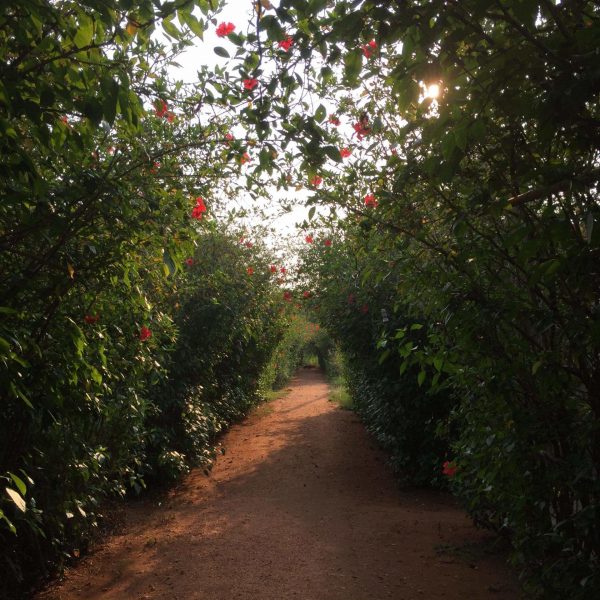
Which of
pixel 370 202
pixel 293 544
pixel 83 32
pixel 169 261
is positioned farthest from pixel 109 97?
pixel 293 544

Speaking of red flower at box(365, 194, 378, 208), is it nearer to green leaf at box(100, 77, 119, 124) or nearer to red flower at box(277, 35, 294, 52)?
red flower at box(277, 35, 294, 52)

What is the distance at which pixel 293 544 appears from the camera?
17.6 feet

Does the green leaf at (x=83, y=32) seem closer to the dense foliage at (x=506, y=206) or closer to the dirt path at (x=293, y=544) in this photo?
the dense foliage at (x=506, y=206)

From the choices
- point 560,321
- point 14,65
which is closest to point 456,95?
point 560,321

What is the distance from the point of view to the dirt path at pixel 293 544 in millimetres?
4297

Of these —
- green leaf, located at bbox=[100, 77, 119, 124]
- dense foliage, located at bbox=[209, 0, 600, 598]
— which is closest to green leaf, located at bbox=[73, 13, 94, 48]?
green leaf, located at bbox=[100, 77, 119, 124]

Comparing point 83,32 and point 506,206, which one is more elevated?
point 83,32

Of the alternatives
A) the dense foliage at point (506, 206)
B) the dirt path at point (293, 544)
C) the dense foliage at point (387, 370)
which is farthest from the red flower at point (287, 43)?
the dense foliage at point (387, 370)

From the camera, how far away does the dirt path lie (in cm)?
Result: 430

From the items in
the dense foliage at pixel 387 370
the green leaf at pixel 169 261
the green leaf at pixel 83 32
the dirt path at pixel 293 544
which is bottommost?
the dirt path at pixel 293 544

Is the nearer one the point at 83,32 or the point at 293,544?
the point at 83,32

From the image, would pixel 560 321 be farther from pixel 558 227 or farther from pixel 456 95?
pixel 456 95

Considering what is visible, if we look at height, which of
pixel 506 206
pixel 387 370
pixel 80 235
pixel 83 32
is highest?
pixel 83 32

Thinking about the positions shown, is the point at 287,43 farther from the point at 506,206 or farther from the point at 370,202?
the point at 370,202
